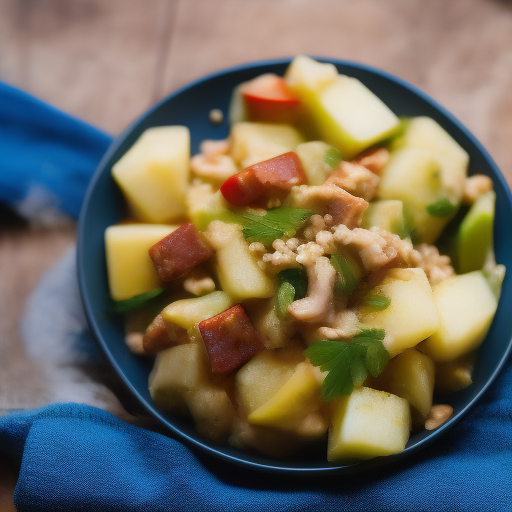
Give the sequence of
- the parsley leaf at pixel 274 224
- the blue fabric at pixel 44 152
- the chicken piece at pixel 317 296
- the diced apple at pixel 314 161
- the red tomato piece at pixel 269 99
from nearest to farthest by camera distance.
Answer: the chicken piece at pixel 317 296, the parsley leaf at pixel 274 224, the diced apple at pixel 314 161, the red tomato piece at pixel 269 99, the blue fabric at pixel 44 152

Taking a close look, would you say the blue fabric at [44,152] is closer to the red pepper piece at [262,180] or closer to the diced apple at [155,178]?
the diced apple at [155,178]

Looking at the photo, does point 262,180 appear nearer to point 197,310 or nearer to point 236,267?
point 236,267

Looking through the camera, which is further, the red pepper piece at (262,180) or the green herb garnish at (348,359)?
the red pepper piece at (262,180)

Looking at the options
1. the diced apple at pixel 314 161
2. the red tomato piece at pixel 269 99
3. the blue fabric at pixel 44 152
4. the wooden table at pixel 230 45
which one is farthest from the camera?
the wooden table at pixel 230 45

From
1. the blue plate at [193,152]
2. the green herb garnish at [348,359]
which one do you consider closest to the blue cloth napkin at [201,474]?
the blue plate at [193,152]

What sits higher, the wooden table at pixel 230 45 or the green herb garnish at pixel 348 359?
the wooden table at pixel 230 45

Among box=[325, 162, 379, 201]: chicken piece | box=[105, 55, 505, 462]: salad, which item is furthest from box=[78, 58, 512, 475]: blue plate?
box=[325, 162, 379, 201]: chicken piece
